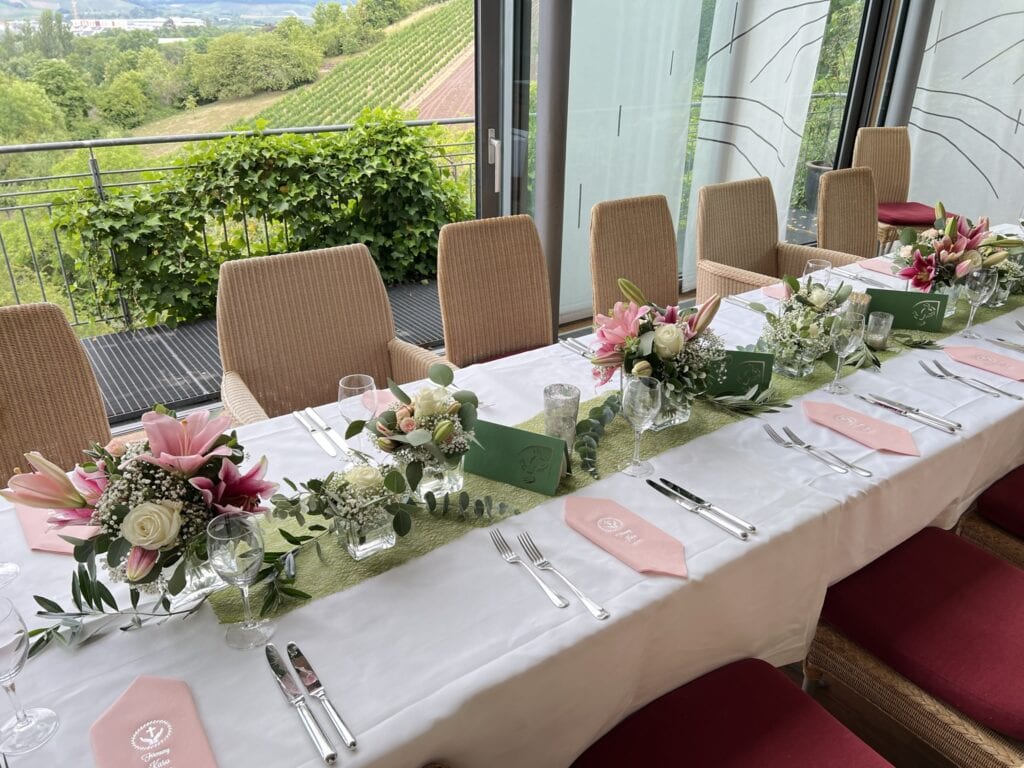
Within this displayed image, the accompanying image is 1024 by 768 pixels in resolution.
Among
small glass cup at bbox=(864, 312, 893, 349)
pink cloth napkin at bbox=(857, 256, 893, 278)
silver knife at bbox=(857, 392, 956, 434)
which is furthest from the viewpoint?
pink cloth napkin at bbox=(857, 256, 893, 278)

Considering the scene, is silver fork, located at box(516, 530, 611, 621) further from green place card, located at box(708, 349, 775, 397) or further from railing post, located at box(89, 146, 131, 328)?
railing post, located at box(89, 146, 131, 328)

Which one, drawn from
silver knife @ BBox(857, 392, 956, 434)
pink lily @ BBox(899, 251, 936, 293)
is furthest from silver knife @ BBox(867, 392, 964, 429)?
pink lily @ BBox(899, 251, 936, 293)

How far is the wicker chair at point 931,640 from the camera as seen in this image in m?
1.17

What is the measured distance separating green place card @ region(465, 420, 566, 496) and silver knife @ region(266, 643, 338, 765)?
0.47 m

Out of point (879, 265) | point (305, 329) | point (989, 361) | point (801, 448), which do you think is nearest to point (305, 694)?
point (801, 448)

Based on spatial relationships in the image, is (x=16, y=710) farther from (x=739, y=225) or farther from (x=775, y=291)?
(x=739, y=225)

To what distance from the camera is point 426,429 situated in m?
1.10

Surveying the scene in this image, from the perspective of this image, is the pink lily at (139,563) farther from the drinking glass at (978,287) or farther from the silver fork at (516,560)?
the drinking glass at (978,287)

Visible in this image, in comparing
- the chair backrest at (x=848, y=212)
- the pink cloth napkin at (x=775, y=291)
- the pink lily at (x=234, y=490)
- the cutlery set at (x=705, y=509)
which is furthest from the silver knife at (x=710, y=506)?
the chair backrest at (x=848, y=212)

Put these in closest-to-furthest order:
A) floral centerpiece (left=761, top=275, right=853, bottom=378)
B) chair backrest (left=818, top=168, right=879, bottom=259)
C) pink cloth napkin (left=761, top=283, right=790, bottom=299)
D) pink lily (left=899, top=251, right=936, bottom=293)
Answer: floral centerpiece (left=761, top=275, right=853, bottom=378), pink lily (left=899, top=251, right=936, bottom=293), pink cloth napkin (left=761, top=283, right=790, bottom=299), chair backrest (left=818, top=168, right=879, bottom=259)

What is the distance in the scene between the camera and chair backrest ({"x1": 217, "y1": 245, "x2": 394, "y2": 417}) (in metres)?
1.83

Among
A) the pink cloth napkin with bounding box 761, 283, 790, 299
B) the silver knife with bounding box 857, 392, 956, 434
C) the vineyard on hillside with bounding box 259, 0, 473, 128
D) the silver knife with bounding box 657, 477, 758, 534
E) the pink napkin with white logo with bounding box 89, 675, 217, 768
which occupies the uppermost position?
the vineyard on hillside with bounding box 259, 0, 473, 128

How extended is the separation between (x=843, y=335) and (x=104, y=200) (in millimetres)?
3440

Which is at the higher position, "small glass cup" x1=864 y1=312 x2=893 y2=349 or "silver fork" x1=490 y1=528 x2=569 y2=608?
"small glass cup" x1=864 y1=312 x2=893 y2=349
